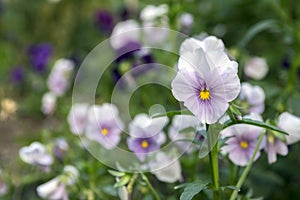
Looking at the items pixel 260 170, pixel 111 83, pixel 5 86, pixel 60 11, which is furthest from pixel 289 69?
pixel 60 11

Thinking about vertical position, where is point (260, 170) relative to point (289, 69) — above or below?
below

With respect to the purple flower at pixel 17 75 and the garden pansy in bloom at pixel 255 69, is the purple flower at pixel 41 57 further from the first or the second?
the garden pansy in bloom at pixel 255 69

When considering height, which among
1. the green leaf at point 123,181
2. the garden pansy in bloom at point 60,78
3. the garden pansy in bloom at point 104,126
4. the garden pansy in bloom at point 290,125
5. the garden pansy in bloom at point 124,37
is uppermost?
the garden pansy in bloom at point 124,37

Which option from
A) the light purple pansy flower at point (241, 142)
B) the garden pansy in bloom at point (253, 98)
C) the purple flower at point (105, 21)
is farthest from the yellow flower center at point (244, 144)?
the purple flower at point (105, 21)

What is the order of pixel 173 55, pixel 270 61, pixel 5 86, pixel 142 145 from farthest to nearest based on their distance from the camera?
pixel 5 86, pixel 270 61, pixel 173 55, pixel 142 145

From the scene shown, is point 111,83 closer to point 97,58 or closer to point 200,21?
point 97,58

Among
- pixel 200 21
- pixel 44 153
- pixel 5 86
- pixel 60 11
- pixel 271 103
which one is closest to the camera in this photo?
pixel 44 153

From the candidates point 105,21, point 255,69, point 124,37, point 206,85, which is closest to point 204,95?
point 206,85
